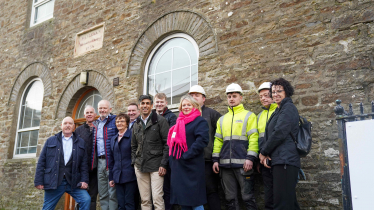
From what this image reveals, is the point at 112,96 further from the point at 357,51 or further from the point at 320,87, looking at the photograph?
the point at 357,51

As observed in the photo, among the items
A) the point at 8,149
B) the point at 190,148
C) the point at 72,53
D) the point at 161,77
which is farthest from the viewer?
the point at 8,149

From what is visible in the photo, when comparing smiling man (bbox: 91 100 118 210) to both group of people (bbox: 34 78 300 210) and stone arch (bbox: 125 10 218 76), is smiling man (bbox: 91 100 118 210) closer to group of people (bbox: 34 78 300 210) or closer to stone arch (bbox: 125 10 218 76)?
group of people (bbox: 34 78 300 210)

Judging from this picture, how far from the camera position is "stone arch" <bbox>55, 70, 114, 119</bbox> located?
678 centimetres

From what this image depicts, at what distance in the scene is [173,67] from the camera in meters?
6.10

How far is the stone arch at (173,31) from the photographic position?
5406 millimetres

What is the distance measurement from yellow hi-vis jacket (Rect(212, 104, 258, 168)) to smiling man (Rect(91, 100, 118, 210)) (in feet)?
5.88

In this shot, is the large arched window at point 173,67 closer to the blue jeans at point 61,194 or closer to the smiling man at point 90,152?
the smiling man at point 90,152

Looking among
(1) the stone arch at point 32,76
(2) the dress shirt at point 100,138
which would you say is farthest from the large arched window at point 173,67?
(1) the stone arch at point 32,76

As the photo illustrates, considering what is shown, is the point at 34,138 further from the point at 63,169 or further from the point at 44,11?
the point at 63,169

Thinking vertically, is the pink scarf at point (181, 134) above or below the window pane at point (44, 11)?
below

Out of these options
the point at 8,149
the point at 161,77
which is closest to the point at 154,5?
the point at 161,77

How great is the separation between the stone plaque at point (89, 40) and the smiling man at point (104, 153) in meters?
2.63

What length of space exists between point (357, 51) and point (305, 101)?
906 mm

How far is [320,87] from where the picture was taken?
4207 mm
